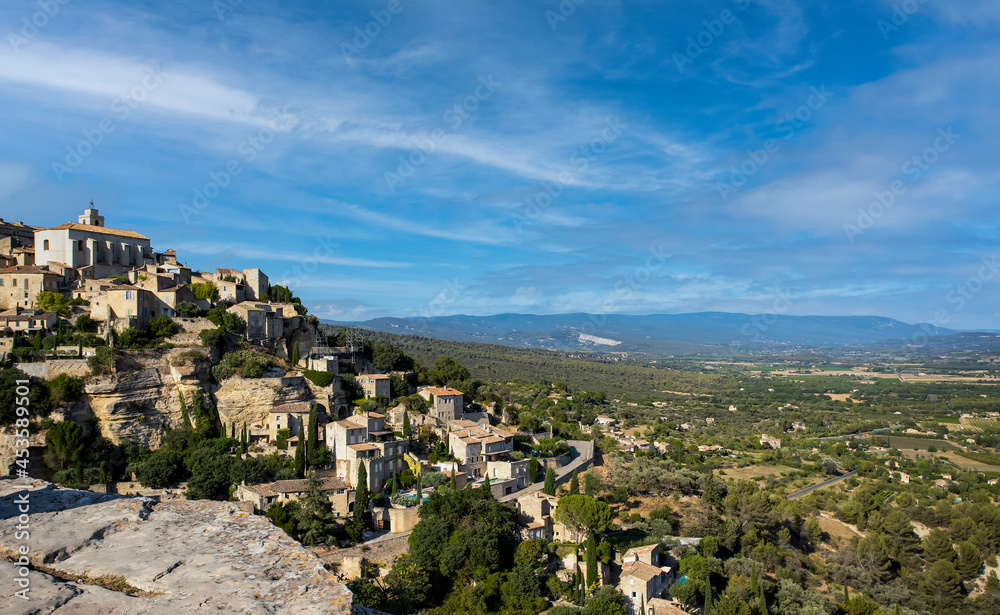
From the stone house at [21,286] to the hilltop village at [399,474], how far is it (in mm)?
132

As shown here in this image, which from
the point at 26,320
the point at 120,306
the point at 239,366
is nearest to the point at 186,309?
the point at 120,306

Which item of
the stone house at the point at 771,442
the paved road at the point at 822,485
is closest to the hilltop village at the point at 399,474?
the paved road at the point at 822,485

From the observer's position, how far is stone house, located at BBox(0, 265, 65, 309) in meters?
35.1

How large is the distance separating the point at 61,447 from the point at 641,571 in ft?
94.2

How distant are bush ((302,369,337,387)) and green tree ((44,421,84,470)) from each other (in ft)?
39.6

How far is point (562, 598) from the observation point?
90.4 ft

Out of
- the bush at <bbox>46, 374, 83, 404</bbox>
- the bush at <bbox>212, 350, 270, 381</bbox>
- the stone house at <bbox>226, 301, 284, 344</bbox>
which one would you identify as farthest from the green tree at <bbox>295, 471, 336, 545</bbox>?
the stone house at <bbox>226, 301, 284, 344</bbox>

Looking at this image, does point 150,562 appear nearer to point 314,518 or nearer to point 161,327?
point 314,518

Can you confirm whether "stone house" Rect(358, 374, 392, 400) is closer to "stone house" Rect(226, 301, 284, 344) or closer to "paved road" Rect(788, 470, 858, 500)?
"stone house" Rect(226, 301, 284, 344)

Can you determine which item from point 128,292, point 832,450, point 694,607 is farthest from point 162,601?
point 832,450

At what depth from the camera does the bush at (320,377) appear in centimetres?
3728

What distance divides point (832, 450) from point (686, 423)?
19.7m

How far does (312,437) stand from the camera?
33750mm

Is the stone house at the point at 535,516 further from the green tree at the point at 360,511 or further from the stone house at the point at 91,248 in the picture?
the stone house at the point at 91,248
